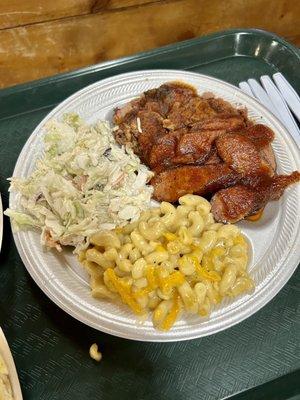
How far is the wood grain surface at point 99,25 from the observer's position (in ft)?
9.18

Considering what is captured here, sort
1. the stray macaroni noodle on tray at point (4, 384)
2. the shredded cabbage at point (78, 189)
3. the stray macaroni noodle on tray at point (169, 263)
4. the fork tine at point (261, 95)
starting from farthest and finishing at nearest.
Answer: the fork tine at point (261, 95) < the shredded cabbage at point (78, 189) < the stray macaroni noodle on tray at point (169, 263) < the stray macaroni noodle on tray at point (4, 384)

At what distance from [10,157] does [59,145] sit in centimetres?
46

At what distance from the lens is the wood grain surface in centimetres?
280

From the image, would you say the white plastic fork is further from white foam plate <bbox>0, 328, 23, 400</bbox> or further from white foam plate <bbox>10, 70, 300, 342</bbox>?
white foam plate <bbox>0, 328, 23, 400</bbox>

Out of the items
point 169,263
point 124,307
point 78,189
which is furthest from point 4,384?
point 78,189

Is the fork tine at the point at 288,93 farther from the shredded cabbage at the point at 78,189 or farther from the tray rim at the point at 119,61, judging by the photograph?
the shredded cabbage at the point at 78,189

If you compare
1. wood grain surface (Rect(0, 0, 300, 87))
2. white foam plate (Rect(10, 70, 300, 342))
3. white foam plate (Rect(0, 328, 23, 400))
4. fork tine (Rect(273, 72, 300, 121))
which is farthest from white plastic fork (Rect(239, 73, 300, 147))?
→ white foam plate (Rect(0, 328, 23, 400))

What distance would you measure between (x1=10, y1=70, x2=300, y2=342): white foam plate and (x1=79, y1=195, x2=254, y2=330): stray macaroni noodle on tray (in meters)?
0.05

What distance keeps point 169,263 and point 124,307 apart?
0.25 meters

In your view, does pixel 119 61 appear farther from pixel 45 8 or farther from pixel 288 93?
pixel 288 93

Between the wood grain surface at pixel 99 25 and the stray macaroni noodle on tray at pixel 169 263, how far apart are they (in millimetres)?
1566

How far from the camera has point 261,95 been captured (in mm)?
2572

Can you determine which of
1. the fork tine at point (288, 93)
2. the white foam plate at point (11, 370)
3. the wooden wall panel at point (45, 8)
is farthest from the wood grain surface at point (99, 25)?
the white foam plate at point (11, 370)

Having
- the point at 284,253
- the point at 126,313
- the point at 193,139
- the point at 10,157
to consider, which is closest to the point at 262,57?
the point at 193,139
